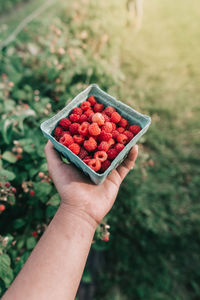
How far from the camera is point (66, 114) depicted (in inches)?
53.4

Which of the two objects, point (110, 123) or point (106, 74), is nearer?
point (110, 123)

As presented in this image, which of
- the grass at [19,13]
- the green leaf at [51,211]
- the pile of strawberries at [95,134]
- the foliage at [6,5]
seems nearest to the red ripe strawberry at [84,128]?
the pile of strawberries at [95,134]

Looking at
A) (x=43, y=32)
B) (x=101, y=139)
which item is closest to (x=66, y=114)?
(x=101, y=139)

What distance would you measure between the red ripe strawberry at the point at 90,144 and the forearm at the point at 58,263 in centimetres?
36

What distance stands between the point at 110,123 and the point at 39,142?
0.71 meters

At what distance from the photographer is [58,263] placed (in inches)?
39.6

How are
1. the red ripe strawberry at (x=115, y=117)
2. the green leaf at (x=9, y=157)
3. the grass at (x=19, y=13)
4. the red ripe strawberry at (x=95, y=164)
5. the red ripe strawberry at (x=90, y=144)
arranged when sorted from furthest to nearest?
the grass at (x=19, y=13) → the green leaf at (x=9, y=157) → the red ripe strawberry at (x=115, y=117) → the red ripe strawberry at (x=90, y=144) → the red ripe strawberry at (x=95, y=164)

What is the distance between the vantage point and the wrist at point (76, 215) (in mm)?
1130

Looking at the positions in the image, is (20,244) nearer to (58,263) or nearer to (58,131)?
(58,263)

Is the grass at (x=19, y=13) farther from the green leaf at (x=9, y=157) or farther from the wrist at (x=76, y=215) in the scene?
Result: the wrist at (x=76, y=215)

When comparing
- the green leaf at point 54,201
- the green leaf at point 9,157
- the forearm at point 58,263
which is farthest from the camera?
the green leaf at point 9,157

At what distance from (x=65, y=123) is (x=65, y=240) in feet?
2.17

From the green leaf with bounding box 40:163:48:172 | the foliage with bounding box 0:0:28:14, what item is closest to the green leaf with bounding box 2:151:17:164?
the green leaf with bounding box 40:163:48:172

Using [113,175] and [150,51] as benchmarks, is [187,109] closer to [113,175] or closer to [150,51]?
[150,51]
